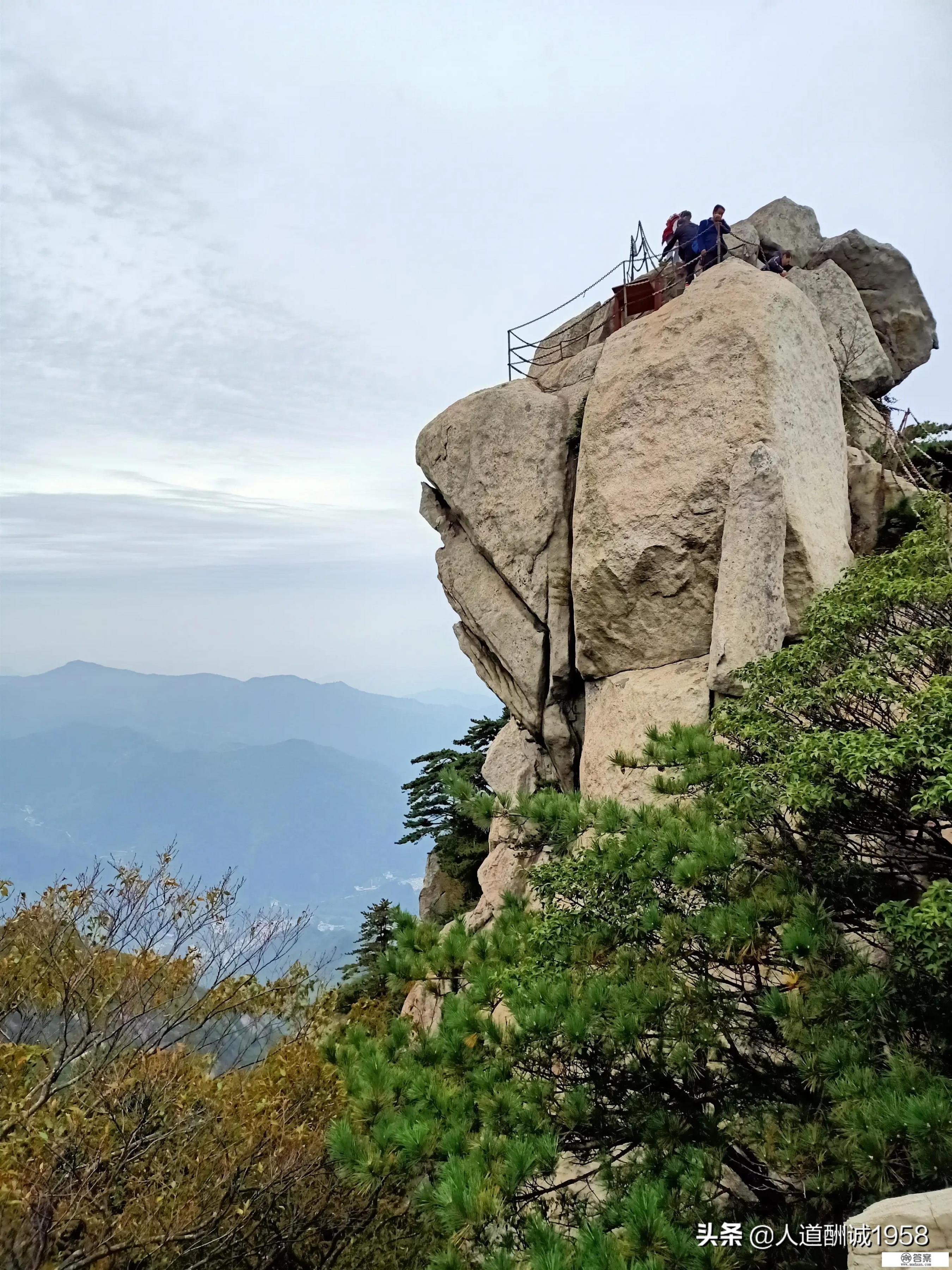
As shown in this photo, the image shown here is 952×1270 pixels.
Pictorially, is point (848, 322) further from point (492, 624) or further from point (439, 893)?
point (439, 893)

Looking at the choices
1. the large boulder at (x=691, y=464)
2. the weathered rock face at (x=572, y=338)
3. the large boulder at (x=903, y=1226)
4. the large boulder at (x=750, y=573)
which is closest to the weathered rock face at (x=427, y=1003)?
the large boulder at (x=903, y=1226)

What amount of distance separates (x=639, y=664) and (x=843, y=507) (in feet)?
14.9

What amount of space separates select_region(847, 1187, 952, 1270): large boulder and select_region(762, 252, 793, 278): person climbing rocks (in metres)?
15.8

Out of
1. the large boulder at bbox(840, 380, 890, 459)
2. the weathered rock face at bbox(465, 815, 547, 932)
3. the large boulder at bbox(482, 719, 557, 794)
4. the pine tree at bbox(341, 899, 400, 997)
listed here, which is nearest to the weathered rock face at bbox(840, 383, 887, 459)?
the large boulder at bbox(840, 380, 890, 459)

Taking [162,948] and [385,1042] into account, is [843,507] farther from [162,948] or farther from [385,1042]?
[162,948]

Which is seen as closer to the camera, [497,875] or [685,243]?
[497,875]

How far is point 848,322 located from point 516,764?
43.9 feet

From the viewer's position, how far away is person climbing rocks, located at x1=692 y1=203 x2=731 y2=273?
15516mm

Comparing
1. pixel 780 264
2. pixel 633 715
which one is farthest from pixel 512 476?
pixel 780 264

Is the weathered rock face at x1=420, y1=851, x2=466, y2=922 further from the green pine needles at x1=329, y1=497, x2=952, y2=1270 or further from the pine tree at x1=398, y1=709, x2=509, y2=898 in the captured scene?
the green pine needles at x1=329, y1=497, x2=952, y2=1270

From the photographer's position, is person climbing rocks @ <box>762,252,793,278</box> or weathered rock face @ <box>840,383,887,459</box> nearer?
weathered rock face @ <box>840,383,887,459</box>

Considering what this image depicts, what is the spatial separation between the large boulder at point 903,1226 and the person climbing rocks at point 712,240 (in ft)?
50.6

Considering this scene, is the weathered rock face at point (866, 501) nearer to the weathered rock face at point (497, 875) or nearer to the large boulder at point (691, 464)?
the large boulder at point (691, 464)

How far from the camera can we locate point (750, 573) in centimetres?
1095
